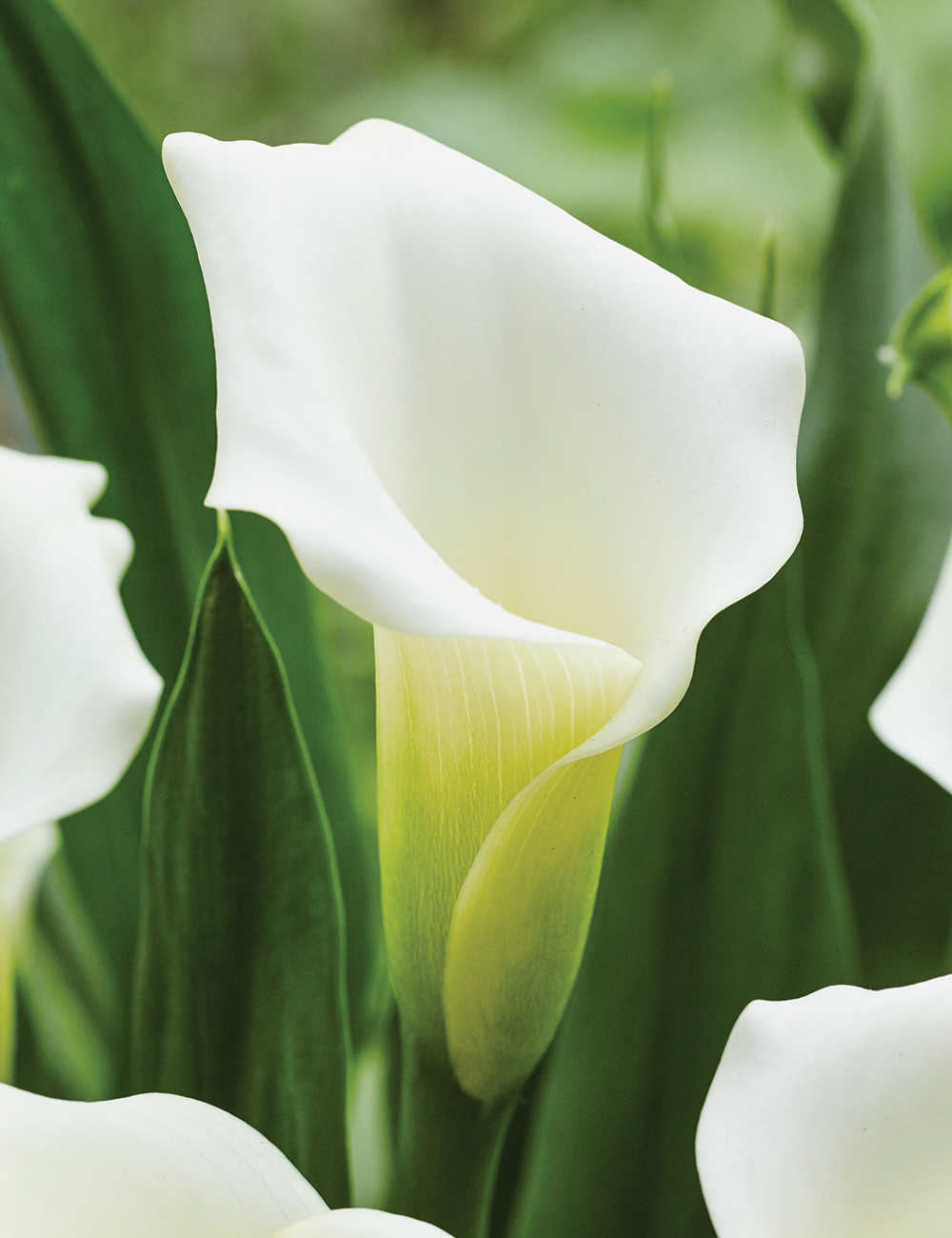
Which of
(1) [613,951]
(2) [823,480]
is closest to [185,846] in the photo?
(1) [613,951]

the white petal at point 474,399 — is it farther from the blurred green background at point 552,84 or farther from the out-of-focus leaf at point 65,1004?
the blurred green background at point 552,84

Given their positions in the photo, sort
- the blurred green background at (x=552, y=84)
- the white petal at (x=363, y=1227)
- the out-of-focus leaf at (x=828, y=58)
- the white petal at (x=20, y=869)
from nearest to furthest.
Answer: the white petal at (x=363, y=1227), the white petal at (x=20, y=869), the out-of-focus leaf at (x=828, y=58), the blurred green background at (x=552, y=84)

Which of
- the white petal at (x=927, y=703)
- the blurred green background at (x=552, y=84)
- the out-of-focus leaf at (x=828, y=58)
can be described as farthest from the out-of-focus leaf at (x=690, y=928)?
the blurred green background at (x=552, y=84)

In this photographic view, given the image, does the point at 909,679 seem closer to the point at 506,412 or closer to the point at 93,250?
the point at 506,412

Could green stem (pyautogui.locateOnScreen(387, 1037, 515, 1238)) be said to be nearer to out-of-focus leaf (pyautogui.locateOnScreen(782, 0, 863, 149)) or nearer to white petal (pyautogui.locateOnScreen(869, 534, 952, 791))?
white petal (pyautogui.locateOnScreen(869, 534, 952, 791))

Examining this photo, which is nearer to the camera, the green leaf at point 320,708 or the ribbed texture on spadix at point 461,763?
the ribbed texture on spadix at point 461,763

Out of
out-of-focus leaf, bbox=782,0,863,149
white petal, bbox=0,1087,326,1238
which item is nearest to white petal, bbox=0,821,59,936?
white petal, bbox=0,1087,326,1238
